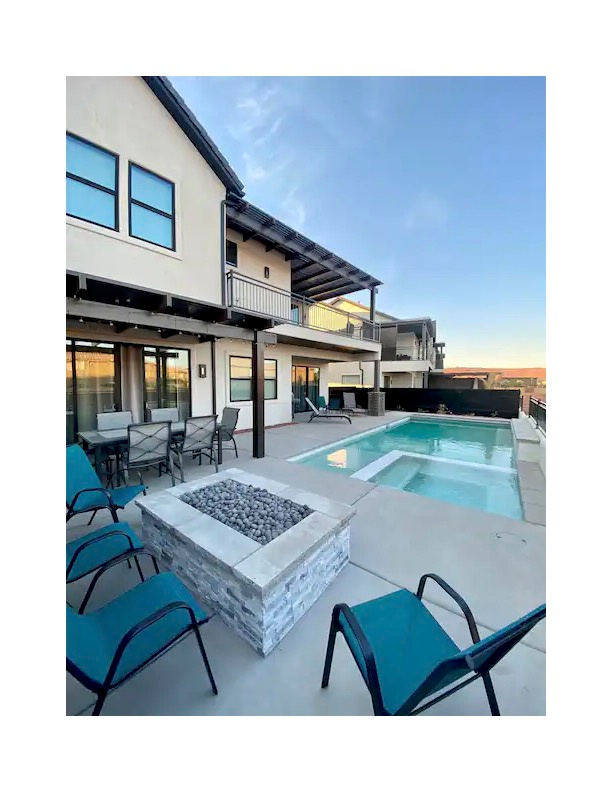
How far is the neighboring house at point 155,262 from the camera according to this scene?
4816 millimetres

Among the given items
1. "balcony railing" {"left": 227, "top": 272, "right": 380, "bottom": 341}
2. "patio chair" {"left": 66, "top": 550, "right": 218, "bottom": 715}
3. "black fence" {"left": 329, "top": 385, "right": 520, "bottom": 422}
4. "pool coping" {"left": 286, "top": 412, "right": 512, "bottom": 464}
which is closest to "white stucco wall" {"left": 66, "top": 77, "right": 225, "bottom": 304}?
"balcony railing" {"left": 227, "top": 272, "right": 380, "bottom": 341}

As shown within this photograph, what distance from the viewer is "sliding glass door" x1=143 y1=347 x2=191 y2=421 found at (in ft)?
25.1

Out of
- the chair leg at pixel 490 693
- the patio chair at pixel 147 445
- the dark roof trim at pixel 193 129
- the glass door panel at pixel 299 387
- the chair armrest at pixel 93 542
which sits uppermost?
the dark roof trim at pixel 193 129

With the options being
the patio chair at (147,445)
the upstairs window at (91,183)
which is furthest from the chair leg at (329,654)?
the upstairs window at (91,183)

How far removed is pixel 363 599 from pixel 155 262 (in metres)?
6.41

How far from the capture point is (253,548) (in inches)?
88.0

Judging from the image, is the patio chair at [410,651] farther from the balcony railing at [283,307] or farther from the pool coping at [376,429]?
the balcony railing at [283,307]

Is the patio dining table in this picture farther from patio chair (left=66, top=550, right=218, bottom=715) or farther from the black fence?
the black fence

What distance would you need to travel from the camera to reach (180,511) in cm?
284

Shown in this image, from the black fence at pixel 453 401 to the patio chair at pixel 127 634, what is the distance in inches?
519

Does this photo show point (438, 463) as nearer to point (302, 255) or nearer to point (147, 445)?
point (147, 445)

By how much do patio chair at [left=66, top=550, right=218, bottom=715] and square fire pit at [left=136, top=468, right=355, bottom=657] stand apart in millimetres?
315
